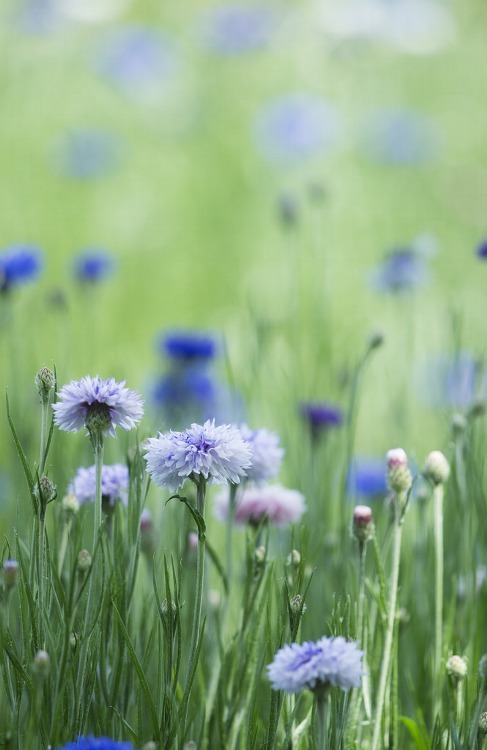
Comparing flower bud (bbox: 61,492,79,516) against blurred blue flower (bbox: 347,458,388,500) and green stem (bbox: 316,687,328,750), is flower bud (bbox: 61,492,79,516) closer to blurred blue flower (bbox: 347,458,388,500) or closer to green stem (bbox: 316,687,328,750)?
green stem (bbox: 316,687,328,750)

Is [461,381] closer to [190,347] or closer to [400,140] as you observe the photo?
[190,347]

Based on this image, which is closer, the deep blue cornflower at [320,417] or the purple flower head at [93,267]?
the deep blue cornflower at [320,417]

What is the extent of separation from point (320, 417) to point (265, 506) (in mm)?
284

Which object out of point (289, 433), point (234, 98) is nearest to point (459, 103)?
point (234, 98)

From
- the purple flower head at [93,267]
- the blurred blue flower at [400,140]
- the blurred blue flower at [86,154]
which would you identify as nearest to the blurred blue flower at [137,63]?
Answer: the blurred blue flower at [86,154]

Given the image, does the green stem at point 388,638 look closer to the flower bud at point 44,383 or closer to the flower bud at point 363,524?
the flower bud at point 363,524

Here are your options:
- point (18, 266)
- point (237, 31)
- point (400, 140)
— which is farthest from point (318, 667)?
point (237, 31)

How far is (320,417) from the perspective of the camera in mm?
1216

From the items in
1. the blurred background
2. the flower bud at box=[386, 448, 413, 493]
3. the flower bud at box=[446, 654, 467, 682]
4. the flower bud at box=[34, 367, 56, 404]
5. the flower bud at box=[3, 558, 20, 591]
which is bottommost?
the flower bud at box=[446, 654, 467, 682]

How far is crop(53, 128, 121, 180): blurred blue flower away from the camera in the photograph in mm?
3070

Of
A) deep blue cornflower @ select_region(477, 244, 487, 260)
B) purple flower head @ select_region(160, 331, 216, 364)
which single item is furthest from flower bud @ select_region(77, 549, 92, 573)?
purple flower head @ select_region(160, 331, 216, 364)

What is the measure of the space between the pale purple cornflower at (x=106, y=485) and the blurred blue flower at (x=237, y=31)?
3.37 metres

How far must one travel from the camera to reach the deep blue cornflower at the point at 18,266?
1.26m

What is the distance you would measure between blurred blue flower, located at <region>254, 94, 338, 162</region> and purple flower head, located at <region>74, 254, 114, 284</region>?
1.61 m
